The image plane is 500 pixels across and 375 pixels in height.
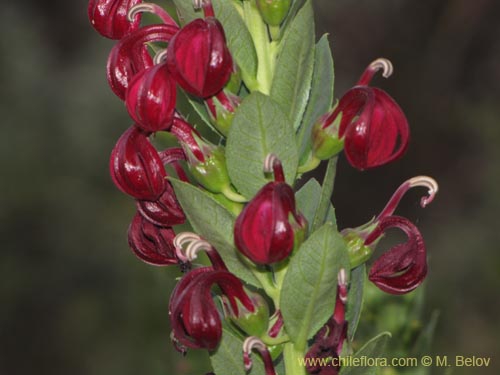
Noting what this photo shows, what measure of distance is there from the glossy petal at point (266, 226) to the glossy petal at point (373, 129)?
166 millimetres

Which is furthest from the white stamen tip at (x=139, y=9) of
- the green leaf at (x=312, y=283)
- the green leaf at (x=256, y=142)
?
the green leaf at (x=312, y=283)

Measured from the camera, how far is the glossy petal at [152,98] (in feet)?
5.76

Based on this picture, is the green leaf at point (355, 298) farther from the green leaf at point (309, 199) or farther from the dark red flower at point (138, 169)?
the dark red flower at point (138, 169)

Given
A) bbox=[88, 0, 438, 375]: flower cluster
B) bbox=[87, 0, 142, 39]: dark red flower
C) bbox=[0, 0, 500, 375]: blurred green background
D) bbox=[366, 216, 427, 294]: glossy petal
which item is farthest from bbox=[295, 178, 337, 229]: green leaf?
bbox=[0, 0, 500, 375]: blurred green background

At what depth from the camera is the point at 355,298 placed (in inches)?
73.7

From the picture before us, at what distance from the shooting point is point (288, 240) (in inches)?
66.9

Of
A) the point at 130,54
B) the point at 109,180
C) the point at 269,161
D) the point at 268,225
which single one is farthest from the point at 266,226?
the point at 109,180

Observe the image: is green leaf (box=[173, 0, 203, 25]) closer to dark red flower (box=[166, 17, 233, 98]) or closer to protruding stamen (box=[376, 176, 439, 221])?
dark red flower (box=[166, 17, 233, 98])

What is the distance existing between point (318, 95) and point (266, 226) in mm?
311

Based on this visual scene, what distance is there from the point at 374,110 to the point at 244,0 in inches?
12.1

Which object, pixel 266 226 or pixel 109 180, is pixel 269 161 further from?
pixel 109 180

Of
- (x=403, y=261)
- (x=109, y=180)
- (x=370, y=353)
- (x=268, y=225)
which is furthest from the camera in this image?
(x=109, y=180)

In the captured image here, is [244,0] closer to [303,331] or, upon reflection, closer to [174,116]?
[174,116]

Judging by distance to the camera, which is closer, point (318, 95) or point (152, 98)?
point (152, 98)
